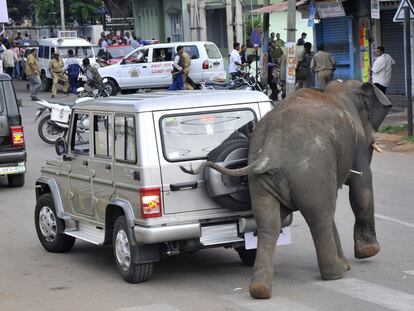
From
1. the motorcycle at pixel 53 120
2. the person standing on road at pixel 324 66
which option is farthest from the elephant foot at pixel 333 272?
the person standing on road at pixel 324 66

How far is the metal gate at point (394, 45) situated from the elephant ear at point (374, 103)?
15473 mm

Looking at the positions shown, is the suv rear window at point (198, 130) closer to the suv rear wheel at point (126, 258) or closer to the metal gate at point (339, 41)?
the suv rear wheel at point (126, 258)

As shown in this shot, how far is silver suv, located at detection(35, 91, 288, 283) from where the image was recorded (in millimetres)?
7863

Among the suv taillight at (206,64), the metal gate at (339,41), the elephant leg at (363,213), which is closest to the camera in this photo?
the elephant leg at (363,213)

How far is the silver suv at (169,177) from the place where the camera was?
7.86 metres

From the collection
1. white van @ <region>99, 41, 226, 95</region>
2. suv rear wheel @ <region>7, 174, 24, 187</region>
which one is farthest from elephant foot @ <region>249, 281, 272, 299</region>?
white van @ <region>99, 41, 226, 95</region>

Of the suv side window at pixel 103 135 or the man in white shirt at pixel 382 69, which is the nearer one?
the suv side window at pixel 103 135

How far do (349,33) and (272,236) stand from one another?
60.3 feet

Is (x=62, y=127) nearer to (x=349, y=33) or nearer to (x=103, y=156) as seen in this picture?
(x=349, y=33)

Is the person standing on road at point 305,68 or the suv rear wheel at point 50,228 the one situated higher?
the person standing on road at point 305,68

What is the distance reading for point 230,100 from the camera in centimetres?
834

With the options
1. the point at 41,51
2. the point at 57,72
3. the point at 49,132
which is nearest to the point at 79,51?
the point at 41,51

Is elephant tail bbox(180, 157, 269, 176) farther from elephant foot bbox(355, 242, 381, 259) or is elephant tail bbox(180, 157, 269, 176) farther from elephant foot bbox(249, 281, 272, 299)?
elephant foot bbox(355, 242, 381, 259)

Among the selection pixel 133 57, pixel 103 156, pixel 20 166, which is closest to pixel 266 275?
pixel 103 156
